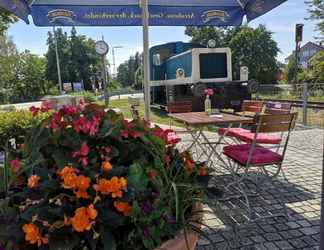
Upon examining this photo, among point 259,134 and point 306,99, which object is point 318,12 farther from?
point 259,134

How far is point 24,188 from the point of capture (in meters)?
1.36

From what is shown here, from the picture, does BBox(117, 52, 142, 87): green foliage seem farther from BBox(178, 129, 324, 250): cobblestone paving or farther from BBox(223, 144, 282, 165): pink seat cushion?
BBox(223, 144, 282, 165): pink seat cushion

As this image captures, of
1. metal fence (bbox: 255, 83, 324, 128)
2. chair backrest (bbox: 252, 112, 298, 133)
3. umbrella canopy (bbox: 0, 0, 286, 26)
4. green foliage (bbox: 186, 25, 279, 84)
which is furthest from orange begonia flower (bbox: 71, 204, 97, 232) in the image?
green foliage (bbox: 186, 25, 279, 84)

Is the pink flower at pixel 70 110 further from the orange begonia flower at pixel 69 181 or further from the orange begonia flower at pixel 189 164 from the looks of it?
the orange begonia flower at pixel 189 164

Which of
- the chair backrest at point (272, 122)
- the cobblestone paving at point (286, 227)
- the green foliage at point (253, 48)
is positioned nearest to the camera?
the cobblestone paving at point (286, 227)

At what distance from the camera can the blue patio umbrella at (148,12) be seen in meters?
3.85

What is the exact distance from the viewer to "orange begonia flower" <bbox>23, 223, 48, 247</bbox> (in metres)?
1.15

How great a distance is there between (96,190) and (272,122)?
209 centimetres

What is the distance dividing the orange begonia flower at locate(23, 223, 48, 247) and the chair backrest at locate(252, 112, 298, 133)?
85.4 inches

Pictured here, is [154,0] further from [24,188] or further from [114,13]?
[24,188]

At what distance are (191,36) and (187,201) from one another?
121ft

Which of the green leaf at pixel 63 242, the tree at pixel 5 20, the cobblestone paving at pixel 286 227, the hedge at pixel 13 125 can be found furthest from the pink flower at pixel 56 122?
the tree at pixel 5 20

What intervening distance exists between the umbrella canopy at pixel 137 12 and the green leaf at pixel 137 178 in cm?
292

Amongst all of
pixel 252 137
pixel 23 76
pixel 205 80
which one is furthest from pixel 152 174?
pixel 23 76
